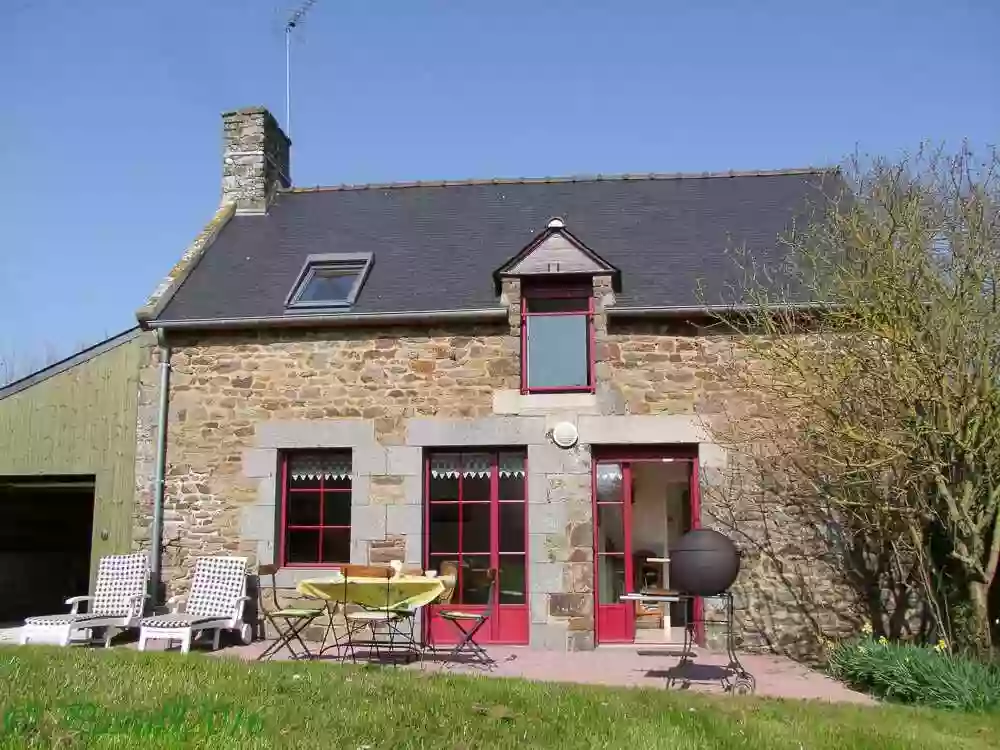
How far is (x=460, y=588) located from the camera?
33.3 ft

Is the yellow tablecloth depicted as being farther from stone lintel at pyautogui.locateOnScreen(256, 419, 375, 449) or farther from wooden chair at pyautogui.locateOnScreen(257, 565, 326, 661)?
stone lintel at pyautogui.locateOnScreen(256, 419, 375, 449)

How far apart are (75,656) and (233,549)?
3.12 meters

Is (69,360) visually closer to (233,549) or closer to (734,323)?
(233,549)

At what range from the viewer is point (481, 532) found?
1016cm

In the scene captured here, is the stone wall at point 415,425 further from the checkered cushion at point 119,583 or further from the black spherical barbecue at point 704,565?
the black spherical barbecue at point 704,565

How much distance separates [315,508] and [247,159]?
17.1 ft

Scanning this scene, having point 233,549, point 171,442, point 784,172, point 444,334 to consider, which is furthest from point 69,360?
point 784,172

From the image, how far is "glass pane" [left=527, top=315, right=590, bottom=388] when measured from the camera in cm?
1027

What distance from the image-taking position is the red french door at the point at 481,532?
1002cm

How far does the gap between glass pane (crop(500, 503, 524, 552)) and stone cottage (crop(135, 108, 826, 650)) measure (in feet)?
0.05

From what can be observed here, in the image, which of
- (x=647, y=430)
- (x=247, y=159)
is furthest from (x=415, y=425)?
(x=247, y=159)

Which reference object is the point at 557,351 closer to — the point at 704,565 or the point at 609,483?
the point at 609,483

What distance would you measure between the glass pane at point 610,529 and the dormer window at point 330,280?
355 centimetres

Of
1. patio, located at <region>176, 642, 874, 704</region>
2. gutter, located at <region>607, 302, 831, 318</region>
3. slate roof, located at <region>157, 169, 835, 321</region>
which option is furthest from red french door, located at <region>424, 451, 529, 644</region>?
gutter, located at <region>607, 302, 831, 318</region>
